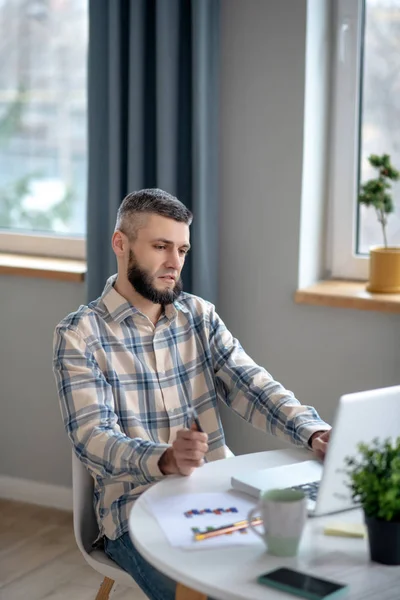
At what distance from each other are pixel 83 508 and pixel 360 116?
5.41 ft

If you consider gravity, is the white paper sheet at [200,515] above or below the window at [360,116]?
below

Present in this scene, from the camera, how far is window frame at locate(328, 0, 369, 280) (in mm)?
3004

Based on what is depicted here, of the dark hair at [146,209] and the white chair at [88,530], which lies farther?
the dark hair at [146,209]

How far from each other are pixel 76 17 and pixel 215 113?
2.68ft

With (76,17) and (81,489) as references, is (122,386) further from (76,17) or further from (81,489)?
(76,17)

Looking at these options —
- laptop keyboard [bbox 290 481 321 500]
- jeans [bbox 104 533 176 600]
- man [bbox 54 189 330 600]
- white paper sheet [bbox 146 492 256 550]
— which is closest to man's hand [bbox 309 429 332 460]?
man [bbox 54 189 330 600]

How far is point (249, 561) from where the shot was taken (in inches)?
56.3

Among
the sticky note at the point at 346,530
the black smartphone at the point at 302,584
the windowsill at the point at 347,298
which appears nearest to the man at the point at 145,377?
the sticky note at the point at 346,530

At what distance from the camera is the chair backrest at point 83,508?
2.03 m

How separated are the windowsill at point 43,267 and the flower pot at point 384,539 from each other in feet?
6.81

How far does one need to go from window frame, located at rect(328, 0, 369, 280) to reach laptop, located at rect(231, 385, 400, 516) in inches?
59.7

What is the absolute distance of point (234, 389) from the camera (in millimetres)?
2238

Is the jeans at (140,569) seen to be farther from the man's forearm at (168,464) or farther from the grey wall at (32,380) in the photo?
the grey wall at (32,380)

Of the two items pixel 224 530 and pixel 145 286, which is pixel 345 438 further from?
pixel 145 286
